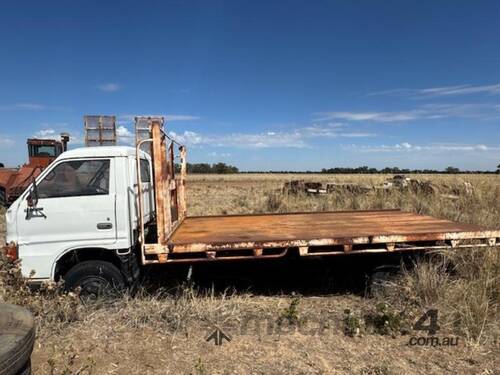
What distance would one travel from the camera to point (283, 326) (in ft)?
16.8

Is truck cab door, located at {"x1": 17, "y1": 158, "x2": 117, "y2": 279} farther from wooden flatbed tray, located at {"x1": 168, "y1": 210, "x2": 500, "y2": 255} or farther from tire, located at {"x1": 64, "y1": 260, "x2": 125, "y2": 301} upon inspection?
wooden flatbed tray, located at {"x1": 168, "y1": 210, "x2": 500, "y2": 255}

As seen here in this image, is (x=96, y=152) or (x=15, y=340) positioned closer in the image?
(x=15, y=340)

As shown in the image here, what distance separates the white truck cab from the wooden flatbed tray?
0.69 metres

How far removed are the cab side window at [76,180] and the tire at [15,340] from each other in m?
2.35

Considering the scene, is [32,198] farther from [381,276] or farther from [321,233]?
[381,276]

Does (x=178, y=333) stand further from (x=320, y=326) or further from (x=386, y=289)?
(x=386, y=289)

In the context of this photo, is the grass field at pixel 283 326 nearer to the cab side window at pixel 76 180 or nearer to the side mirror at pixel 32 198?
the side mirror at pixel 32 198

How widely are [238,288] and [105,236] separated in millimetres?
2210

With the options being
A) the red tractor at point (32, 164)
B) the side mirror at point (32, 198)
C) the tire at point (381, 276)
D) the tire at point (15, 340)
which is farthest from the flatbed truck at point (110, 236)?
the red tractor at point (32, 164)

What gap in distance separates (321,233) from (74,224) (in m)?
3.18

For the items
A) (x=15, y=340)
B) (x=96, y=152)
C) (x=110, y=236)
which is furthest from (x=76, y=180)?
(x=15, y=340)

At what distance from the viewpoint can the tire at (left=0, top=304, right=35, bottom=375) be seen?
9.44 feet

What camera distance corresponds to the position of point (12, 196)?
17469mm

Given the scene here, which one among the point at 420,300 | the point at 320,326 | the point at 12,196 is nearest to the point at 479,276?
the point at 420,300
